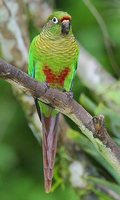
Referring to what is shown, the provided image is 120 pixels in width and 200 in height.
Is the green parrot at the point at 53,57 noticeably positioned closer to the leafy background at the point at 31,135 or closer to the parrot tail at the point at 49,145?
the parrot tail at the point at 49,145

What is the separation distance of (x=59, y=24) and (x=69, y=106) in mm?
452

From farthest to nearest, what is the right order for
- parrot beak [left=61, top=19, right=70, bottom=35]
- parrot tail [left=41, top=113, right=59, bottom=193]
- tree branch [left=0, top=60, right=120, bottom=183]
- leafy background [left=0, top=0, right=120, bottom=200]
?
leafy background [left=0, top=0, right=120, bottom=200] < parrot tail [left=41, top=113, right=59, bottom=193] < parrot beak [left=61, top=19, right=70, bottom=35] < tree branch [left=0, top=60, right=120, bottom=183]

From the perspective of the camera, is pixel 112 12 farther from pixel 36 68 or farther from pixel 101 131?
pixel 101 131

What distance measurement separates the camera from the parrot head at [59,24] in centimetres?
211

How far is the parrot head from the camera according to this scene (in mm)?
2105

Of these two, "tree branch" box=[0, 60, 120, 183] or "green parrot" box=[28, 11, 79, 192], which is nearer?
"tree branch" box=[0, 60, 120, 183]

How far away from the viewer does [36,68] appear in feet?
7.23

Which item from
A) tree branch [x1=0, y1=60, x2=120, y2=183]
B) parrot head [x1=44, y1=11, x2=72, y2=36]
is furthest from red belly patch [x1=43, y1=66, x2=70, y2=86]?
tree branch [x1=0, y1=60, x2=120, y2=183]

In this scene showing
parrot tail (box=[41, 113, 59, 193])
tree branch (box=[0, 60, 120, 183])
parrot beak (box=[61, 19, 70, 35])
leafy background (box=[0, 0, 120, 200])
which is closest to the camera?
tree branch (box=[0, 60, 120, 183])

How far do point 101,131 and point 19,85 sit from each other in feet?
1.01

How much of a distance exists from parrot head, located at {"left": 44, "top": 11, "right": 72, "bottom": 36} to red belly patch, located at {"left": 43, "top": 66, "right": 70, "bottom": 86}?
0.15 meters

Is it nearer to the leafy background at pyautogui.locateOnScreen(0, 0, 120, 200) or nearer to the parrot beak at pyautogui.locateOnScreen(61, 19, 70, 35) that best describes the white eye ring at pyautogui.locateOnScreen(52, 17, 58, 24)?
the parrot beak at pyautogui.locateOnScreen(61, 19, 70, 35)

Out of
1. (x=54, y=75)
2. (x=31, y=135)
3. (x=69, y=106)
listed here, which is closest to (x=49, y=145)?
(x=54, y=75)

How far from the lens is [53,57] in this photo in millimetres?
2156
